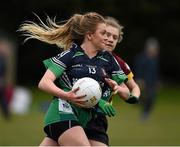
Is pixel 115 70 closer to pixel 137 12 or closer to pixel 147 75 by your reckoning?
pixel 147 75

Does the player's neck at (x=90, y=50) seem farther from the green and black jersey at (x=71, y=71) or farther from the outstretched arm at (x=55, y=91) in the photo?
the outstretched arm at (x=55, y=91)

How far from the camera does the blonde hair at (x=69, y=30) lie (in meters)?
7.86

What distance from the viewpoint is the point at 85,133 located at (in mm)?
7609

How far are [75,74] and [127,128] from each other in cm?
908

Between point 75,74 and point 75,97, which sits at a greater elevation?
point 75,74

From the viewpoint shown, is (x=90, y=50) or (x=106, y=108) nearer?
(x=106, y=108)

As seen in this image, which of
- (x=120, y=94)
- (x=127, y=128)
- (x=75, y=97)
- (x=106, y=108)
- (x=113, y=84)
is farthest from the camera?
(x=127, y=128)

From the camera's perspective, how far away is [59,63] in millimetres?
7555

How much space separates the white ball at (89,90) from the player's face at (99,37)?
0.47 meters

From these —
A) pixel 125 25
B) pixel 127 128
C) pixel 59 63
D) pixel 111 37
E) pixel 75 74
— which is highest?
pixel 111 37

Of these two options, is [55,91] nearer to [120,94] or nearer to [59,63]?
[59,63]

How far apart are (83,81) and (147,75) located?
1154 cm

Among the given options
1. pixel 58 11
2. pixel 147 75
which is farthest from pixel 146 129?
pixel 58 11

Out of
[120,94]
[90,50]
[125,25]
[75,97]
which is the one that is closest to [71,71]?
[90,50]
